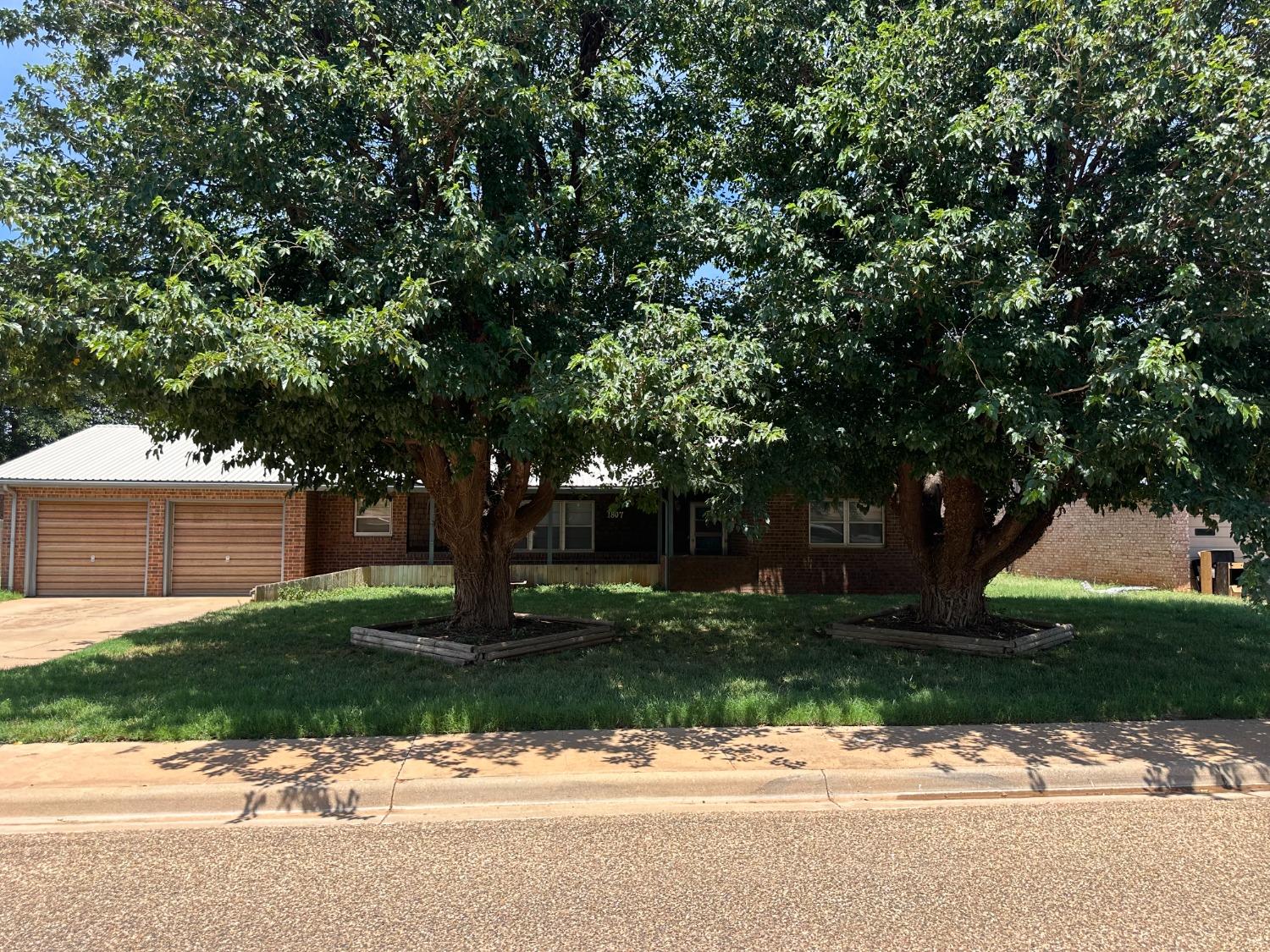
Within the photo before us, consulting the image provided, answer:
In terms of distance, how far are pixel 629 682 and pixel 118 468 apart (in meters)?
14.8

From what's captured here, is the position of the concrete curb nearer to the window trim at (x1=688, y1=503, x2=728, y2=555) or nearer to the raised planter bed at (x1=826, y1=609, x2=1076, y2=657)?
the raised planter bed at (x1=826, y1=609, x2=1076, y2=657)

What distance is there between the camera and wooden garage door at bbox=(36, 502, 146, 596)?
1733cm

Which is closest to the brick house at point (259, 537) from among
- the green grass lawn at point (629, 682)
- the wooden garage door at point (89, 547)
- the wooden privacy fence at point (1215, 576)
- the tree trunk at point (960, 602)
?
the wooden garage door at point (89, 547)

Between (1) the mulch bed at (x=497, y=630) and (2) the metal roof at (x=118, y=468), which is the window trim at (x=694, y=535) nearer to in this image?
(1) the mulch bed at (x=497, y=630)

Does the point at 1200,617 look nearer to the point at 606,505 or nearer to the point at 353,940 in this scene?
the point at 606,505

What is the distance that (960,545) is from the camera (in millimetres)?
11070

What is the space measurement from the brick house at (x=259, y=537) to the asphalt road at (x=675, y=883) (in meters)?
→ 11.6

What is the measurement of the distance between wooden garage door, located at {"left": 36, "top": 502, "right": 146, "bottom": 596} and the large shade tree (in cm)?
1003

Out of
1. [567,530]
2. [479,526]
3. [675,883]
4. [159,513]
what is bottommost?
[675,883]

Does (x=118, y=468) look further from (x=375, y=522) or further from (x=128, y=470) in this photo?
(x=375, y=522)

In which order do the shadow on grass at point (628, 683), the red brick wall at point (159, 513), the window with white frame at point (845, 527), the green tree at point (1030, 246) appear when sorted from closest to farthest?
the green tree at point (1030, 246) < the shadow on grass at point (628, 683) < the red brick wall at point (159, 513) < the window with white frame at point (845, 527)

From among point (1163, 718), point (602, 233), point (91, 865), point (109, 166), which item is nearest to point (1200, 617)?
point (1163, 718)

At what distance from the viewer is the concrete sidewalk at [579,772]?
544cm

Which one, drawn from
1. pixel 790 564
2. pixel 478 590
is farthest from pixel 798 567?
pixel 478 590
